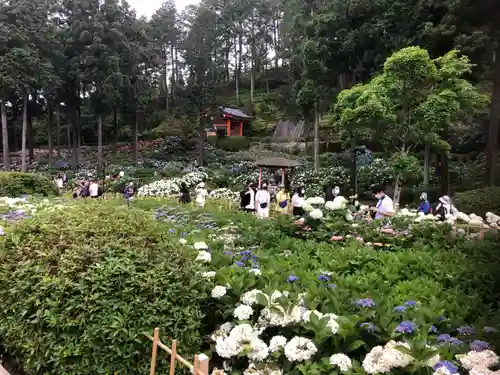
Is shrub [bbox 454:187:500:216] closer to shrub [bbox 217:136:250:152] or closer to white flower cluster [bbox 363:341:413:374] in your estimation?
white flower cluster [bbox 363:341:413:374]

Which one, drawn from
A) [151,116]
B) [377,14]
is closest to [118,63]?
[151,116]

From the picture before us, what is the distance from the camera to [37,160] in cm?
3838

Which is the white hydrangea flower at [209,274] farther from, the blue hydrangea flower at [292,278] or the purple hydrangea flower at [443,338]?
the purple hydrangea flower at [443,338]

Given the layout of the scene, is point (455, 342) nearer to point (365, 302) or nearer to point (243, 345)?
point (365, 302)

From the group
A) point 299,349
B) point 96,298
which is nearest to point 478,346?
point 299,349

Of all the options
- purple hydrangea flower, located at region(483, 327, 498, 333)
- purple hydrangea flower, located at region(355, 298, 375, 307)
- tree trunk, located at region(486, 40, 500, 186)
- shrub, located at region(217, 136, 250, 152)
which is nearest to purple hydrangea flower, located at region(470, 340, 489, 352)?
purple hydrangea flower, located at region(483, 327, 498, 333)

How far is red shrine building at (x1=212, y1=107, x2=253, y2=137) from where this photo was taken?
39.3 metres

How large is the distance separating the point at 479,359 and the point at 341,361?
82 cm

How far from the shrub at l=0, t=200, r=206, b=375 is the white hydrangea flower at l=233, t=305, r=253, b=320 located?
0.29 meters

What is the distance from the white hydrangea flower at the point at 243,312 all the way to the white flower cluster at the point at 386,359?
951 mm

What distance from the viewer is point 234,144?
38.0m

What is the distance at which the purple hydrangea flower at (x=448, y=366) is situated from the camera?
274 centimetres

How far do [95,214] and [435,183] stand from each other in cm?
2099

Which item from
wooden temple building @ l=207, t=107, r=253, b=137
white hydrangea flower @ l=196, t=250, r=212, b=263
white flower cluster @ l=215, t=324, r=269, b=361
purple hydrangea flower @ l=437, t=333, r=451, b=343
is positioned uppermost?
wooden temple building @ l=207, t=107, r=253, b=137
